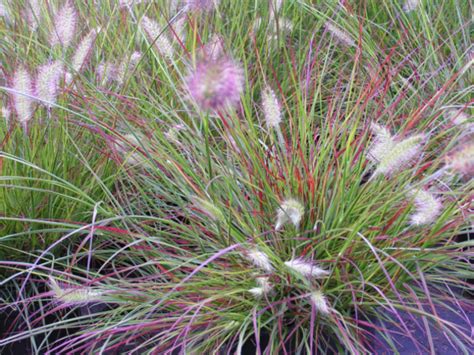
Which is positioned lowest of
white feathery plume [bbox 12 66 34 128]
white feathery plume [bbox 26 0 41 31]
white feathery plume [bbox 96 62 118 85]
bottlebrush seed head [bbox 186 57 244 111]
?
white feathery plume [bbox 96 62 118 85]

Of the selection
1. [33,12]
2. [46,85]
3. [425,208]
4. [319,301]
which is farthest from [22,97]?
[425,208]

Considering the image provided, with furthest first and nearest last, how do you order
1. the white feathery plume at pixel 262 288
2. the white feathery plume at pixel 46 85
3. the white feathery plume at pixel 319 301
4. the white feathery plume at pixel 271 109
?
the white feathery plume at pixel 46 85 → the white feathery plume at pixel 271 109 → the white feathery plume at pixel 262 288 → the white feathery plume at pixel 319 301

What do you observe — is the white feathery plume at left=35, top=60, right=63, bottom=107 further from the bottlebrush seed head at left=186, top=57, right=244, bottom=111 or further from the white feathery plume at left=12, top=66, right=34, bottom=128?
the bottlebrush seed head at left=186, top=57, right=244, bottom=111

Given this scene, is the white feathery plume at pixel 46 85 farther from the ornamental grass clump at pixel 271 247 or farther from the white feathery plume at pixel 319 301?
the white feathery plume at pixel 319 301

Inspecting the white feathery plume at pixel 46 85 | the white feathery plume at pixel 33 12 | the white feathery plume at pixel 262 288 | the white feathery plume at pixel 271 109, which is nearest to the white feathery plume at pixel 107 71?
the white feathery plume at pixel 33 12

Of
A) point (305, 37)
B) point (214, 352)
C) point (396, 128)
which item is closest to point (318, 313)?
point (214, 352)

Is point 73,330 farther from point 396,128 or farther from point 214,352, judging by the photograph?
point 396,128

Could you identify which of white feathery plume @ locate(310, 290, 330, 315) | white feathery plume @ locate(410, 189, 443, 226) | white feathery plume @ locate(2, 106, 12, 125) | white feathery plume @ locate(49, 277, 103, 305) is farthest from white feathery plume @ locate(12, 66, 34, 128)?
white feathery plume @ locate(410, 189, 443, 226)
